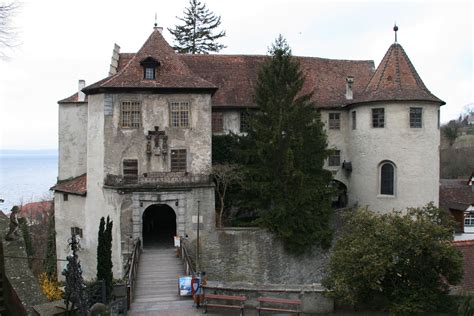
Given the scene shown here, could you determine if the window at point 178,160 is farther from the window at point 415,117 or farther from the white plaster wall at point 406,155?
the window at point 415,117

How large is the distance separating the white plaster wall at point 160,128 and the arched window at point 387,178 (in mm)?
11116

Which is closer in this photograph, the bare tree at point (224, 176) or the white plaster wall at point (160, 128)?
the white plaster wall at point (160, 128)

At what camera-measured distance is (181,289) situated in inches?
659

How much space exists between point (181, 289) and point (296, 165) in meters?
10.8

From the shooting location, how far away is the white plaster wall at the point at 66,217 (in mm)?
26734

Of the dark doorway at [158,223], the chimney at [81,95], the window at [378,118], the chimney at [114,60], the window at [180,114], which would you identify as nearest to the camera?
the window at [180,114]

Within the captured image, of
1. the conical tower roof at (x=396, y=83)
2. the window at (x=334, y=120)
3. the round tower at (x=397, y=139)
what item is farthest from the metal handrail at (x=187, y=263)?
the conical tower roof at (x=396, y=83)

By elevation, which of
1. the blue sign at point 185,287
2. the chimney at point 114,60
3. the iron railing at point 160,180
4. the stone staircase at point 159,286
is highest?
the chimney at point 114,60

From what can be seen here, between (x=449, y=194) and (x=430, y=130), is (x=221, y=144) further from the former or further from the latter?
(x=449, y=194)

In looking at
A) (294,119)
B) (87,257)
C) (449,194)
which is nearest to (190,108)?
(294,119)

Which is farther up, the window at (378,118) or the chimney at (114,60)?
the chimney at (114,60)

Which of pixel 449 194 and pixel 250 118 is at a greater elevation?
pixel 250 118

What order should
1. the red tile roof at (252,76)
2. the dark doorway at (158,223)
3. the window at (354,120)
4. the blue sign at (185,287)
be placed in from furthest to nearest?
the window at (354,120) < the red tile roof at (252,76) < the dark doorway at (158,223) < the blue sign at (185,287)

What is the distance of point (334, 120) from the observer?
31.3 meters
